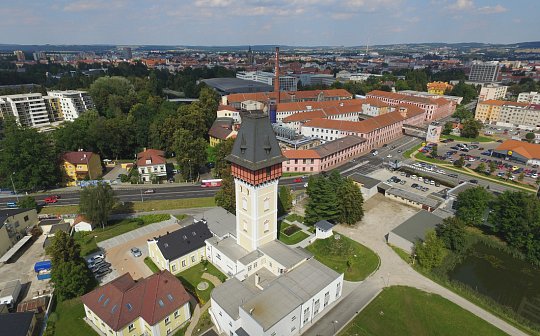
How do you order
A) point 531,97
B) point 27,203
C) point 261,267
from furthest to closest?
point 531,97
point 27,203
point 261,267

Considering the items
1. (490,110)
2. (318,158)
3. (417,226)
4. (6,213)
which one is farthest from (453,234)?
(490,110)

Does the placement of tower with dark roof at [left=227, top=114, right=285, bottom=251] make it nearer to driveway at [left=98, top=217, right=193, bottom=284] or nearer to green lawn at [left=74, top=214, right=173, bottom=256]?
driveway at [left=98, top=217, right=193, bottom=284]

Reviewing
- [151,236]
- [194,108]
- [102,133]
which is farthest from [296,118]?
[151,236]

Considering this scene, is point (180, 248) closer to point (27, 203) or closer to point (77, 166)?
point (27, 203)

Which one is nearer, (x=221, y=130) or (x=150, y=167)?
(x=150, y=167)

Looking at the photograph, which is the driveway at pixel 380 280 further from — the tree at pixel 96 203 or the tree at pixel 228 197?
the tree at pixel 96 203

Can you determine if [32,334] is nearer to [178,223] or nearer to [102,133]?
[178,223]

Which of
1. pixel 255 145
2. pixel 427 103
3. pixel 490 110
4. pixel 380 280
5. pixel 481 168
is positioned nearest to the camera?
pixel 255 145
